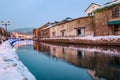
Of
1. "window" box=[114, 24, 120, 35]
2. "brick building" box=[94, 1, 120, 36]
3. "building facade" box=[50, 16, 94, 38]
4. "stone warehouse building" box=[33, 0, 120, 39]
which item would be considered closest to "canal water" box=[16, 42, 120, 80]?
"window" box=[114, 24, 120, 35]

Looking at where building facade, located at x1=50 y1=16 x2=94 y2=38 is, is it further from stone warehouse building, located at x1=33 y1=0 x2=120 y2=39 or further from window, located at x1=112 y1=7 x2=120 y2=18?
window, located at x1=112 y1=7 x2=120 y2=18

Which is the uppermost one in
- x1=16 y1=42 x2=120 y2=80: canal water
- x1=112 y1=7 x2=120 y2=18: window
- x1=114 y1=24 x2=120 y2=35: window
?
x1=112 y1=7 x2=120 y2=18: window

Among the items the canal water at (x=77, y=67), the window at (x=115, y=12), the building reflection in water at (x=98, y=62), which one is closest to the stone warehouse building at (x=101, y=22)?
the window at (x=115, y=12)

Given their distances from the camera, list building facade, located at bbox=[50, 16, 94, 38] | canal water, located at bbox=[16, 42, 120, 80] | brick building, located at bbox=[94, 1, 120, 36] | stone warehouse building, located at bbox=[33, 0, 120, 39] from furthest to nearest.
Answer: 1. building facade, located at bbox=[50, 16, 94, 38]
2. stone warehouse building, located at bbox=[33, 0, 120, 39]
3. brick building, located at bbox=[94, 1, 120, 36]
4. canal water, located at bbox=[16, 42, 120, 80]

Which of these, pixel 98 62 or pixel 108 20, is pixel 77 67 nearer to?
pixel 98 62

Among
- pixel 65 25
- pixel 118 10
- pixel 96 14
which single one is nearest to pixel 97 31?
pixel 96 14

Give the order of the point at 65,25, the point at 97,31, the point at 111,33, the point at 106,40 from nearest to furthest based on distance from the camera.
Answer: the point at 106,40, the point at 111,33, the point at 97,31, the point at 65,25

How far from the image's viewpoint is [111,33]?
87.9 feet

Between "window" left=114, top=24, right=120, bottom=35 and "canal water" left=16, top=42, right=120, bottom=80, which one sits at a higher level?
"window" left=114, top=24, right=120, bottom=35

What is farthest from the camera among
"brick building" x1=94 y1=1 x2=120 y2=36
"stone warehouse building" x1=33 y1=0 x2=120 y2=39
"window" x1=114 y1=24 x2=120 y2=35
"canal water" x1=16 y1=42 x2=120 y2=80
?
"stone warehouse building" x1=33 y1=0 x2=120 y2=39

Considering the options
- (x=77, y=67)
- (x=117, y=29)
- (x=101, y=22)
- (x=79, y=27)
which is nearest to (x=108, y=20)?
(x=101, y=22)

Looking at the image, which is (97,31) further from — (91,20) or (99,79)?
(99,79)

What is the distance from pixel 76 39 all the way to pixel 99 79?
26908mm

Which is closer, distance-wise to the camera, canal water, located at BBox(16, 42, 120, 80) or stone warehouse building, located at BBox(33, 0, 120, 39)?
canal water, located at BBox(16, 42, 120, 80)
